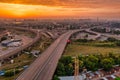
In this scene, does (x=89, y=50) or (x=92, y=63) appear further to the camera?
(x=89, y=50)

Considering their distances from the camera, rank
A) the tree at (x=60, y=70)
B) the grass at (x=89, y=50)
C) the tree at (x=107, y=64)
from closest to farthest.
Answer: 1. the tree at (x=60, y=70)
2. the tree at (x=107, y=64)
3. the grass at (x=89, y=50)

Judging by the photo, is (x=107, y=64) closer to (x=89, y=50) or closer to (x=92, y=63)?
(x=92, y=63)

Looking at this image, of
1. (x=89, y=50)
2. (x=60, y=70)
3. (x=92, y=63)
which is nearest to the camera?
(x=60, y=70)

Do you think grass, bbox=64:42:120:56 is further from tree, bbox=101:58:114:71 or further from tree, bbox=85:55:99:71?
tree, bbox=101:58:114:71

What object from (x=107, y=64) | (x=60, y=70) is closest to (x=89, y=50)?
(x=107, y=64)

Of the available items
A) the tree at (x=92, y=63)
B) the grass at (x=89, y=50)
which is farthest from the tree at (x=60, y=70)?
the grass at (x=89, y=50)

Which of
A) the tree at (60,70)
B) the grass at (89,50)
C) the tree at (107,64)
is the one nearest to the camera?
the tree at (60,70)

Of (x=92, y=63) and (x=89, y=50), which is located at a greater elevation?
(x=92, y=63)

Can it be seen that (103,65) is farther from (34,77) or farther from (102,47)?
(102,47)

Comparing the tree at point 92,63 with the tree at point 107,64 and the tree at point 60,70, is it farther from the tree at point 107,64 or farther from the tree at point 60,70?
the tree at point 60,70

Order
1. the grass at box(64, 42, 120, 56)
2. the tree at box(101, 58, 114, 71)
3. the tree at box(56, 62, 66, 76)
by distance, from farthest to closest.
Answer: the grass at box(64, 42, 120, 56), the tree at box(101, 58, 114, 71), the tree at box(56, 62, 66, 76)

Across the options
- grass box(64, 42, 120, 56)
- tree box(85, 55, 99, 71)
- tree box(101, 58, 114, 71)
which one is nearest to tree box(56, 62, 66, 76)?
tree box(85, 55, 99, 71)
